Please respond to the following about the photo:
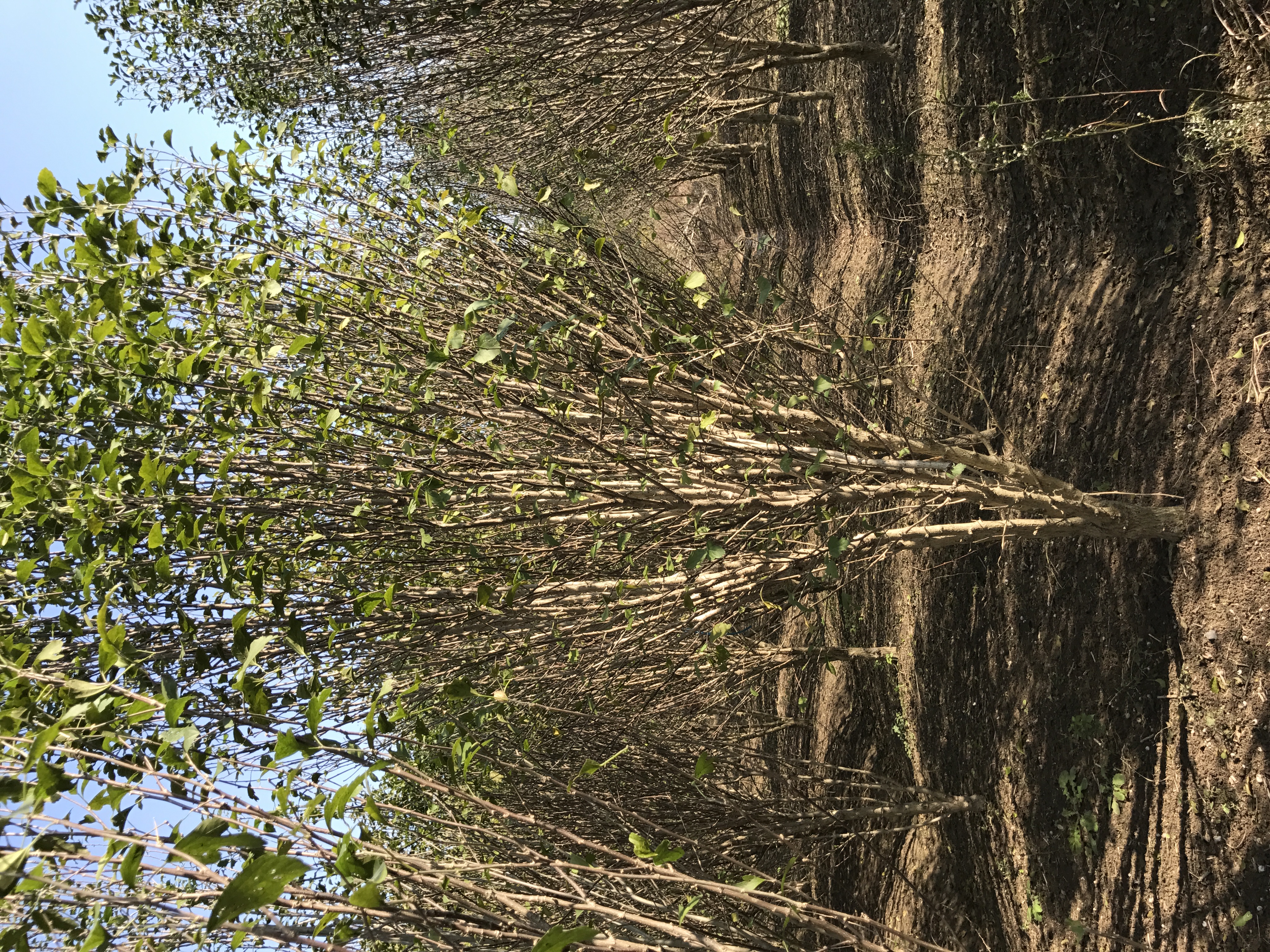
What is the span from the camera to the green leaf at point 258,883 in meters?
1.67

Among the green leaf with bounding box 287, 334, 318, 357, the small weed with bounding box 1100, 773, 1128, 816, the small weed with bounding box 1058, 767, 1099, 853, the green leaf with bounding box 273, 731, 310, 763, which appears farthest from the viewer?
the small weed with bounding box 1058, 767, 1099, 853

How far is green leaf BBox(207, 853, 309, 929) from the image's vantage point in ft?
5.48

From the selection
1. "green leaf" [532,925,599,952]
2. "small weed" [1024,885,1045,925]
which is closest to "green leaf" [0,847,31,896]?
"green leaf" [532,925,599,952]

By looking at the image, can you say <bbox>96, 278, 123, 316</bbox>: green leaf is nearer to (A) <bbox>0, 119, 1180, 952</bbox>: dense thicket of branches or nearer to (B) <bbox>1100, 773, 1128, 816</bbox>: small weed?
(A) <bbox>0, 119, 1180, 952</bbox>: dense thicket of branches

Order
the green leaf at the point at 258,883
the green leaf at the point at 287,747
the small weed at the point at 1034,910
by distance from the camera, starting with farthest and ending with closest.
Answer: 1. the small weed at the point at 1034,910
2. the green leaf at the point at 287,747
3. the green leaf at the point at 258,883

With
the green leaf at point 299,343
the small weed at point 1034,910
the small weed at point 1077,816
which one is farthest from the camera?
the small weed at point 1034,910

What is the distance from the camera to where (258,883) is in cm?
170

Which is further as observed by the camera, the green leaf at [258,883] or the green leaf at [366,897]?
the green leaf at [366,897]

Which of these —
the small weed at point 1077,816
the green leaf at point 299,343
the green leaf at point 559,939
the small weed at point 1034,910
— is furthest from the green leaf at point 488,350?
the small weed at point 1034,910

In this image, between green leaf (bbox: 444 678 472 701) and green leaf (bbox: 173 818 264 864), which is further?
green leaf (bbox: 444 678 472 701)

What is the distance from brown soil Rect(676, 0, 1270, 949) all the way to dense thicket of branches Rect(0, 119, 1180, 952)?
524mm

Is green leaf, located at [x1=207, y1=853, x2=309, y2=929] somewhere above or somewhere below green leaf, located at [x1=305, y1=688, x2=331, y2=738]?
below

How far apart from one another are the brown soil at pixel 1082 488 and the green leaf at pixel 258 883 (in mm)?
3622

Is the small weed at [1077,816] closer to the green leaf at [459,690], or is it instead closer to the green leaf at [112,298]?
the green leaf at [459,690]
